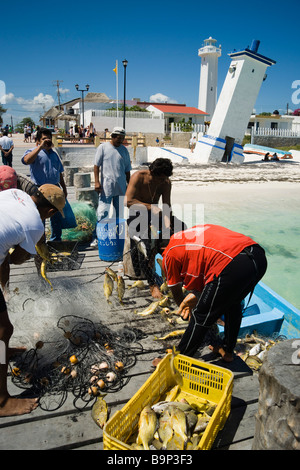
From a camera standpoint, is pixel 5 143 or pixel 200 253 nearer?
pixel 200 253

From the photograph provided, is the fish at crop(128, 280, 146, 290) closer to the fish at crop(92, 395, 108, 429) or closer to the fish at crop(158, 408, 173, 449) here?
the fish at crop(92, 395, 108, 429)

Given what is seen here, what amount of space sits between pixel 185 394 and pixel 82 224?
4.69m

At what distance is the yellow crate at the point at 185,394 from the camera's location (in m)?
2.24

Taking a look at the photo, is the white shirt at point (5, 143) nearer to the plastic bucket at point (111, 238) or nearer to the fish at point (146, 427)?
the plastic bucket at point (111, 238)

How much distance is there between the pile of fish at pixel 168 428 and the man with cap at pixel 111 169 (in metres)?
4.07

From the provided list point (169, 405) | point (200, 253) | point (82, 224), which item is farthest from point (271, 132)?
point (169, 405)

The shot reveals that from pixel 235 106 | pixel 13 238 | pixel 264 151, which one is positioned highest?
pixel 235 106

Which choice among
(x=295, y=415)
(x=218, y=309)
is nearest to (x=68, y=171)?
(x=218, y=309)

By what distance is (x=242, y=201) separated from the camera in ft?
52.2

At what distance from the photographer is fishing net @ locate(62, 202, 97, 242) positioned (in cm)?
671

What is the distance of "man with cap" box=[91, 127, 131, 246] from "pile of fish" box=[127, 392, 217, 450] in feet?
13.3

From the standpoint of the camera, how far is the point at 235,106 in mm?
26734

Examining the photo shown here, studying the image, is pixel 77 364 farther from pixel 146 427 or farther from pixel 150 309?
pixel 150 309

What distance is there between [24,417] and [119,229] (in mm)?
3512
